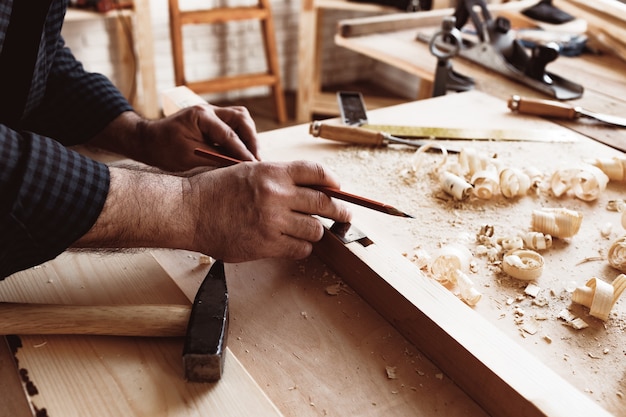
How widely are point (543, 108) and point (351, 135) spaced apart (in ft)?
1.82

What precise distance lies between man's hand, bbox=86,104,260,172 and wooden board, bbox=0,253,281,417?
14.7 inches

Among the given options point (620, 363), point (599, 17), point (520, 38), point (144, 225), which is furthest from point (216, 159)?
point (599, 17)

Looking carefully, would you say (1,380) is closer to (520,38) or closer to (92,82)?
(92,82)

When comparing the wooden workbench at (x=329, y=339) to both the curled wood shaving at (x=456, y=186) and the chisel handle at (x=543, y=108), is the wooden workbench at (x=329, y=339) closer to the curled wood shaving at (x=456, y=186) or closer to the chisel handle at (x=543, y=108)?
the curled wood shaving at (x=456, y=186)

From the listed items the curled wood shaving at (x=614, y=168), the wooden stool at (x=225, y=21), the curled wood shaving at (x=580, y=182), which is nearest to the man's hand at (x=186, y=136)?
the curled wood shaving at (x=580, y=182)

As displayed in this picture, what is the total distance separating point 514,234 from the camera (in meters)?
1.10

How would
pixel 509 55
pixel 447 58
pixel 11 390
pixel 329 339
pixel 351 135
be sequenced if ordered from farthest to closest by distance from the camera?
pixel 509 55
pixel 447 58
pixel 351 135
pixel 329 339
pixel 11 390

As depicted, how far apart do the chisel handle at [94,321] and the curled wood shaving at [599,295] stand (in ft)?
1.97

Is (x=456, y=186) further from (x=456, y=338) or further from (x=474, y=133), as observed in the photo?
(x=456, y=338)

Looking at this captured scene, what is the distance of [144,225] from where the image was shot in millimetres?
898

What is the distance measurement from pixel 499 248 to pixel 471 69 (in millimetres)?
1037

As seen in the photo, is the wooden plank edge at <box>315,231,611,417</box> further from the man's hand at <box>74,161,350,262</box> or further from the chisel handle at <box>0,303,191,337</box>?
the chisel handle at <box>0,303,191,337</box>

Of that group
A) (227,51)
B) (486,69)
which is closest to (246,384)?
(486,69)

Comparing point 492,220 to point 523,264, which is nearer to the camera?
point 523,264
